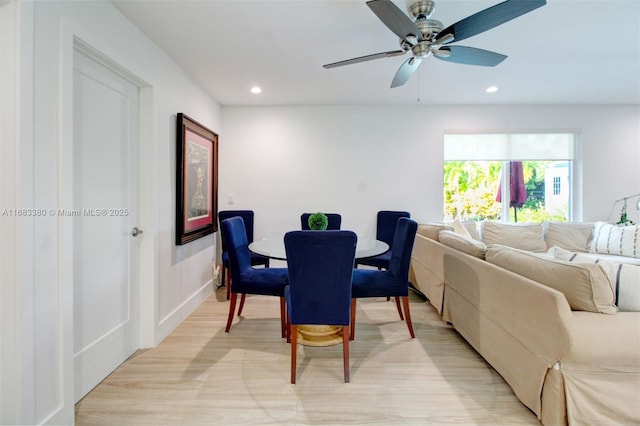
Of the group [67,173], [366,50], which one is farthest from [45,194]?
[366,50]

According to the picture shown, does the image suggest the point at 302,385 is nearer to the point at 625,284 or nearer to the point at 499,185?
the point at 625,284

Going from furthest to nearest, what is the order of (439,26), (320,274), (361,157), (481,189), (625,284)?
(481,189), (361,157), (320,274), (439,26), (625,284)

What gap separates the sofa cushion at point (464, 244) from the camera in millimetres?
2165

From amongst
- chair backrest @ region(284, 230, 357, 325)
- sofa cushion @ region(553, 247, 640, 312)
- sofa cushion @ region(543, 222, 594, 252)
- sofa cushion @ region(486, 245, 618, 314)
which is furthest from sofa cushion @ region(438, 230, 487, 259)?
sofa cushion @ region(543, 222, 594, 252)

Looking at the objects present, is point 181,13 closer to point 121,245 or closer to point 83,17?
point 83,17

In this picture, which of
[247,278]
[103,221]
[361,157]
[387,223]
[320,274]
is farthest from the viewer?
[361,157]

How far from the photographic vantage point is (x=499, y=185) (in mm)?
4023

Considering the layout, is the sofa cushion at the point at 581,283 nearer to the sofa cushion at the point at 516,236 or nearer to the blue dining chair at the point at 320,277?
the blue dining chair at the point at 320,277

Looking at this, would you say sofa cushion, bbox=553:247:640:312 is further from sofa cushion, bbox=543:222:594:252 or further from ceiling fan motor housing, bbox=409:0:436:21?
sofa cushion, bbox=543:222:594:252

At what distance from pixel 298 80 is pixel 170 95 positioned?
1252 mm

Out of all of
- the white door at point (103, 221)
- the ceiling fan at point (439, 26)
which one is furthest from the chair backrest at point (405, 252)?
the white door at point (103, 221)

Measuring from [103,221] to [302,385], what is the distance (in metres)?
1.65

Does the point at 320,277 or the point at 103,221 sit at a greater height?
the point at 103,221

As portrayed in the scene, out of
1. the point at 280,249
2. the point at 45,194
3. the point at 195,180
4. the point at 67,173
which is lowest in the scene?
the point at 280,249
